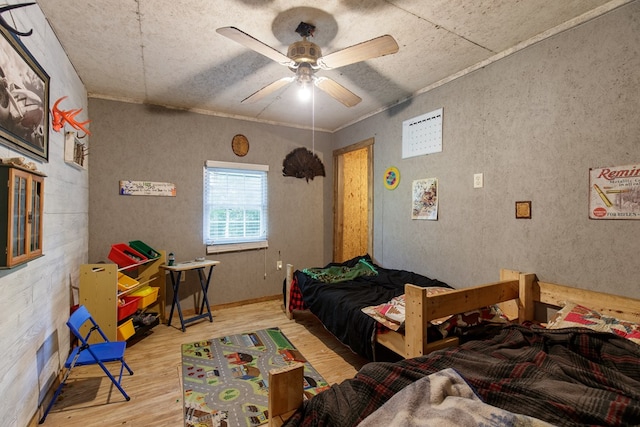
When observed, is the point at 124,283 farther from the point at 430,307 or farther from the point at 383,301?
the point at 430,307

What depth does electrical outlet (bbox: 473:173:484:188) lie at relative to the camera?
2.59 metres

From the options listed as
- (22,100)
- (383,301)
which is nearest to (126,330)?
(22,100)

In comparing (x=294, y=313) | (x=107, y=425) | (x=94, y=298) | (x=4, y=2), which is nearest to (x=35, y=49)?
(x=4, y=2)

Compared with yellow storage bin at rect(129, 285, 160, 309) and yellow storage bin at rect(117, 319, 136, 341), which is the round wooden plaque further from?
yellow storage bin at rect(117, 319, 136, 341)

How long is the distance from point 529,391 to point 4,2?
277 cm

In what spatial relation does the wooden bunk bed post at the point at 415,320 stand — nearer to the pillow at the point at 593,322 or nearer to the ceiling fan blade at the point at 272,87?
the pillow at the point at 593,322

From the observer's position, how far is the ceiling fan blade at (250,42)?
5.33 feet

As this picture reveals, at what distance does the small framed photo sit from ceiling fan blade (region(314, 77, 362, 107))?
1.53m

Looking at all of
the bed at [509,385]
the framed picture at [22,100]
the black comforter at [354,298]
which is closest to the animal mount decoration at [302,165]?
the black comforter at [354,298]

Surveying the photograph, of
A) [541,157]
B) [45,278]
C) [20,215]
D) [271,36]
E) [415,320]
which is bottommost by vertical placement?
[415,320]

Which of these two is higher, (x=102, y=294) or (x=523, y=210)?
(x=523, y=210)

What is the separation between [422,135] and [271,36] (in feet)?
5.95

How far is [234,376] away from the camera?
231 centimetres

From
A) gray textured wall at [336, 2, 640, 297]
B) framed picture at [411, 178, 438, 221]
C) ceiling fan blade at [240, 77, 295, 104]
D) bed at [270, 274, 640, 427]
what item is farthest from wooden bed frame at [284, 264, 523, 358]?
ceiling fan blade at [240, 77, 295, 104]
